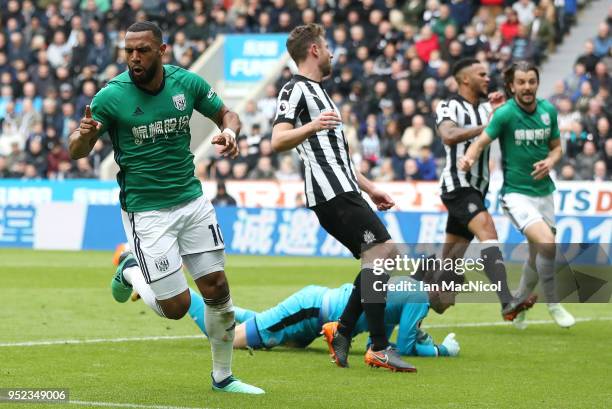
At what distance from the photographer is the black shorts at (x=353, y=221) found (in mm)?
8719

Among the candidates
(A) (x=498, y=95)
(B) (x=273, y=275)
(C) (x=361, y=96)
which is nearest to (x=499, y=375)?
(A) (x=498, y=95)

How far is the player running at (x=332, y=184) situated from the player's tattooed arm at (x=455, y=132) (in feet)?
8.06

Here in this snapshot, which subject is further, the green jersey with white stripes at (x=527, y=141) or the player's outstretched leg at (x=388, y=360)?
the green jersey with white stripes at (x=527, y=141)

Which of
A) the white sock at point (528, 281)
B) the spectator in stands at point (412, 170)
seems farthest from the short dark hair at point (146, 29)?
the spectator in stands at point (412, 170)

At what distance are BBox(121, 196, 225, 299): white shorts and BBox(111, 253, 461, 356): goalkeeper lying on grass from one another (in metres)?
1.38

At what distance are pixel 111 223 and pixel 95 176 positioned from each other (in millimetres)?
4704

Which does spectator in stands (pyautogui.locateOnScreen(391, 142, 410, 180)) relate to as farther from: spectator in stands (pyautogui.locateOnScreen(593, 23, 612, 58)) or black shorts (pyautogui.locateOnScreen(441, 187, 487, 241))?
black shorts (pyautogui.locateOnScreen(441, 187, 487, 241))

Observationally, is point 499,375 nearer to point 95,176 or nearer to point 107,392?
point 107,392

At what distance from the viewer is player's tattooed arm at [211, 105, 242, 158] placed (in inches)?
299

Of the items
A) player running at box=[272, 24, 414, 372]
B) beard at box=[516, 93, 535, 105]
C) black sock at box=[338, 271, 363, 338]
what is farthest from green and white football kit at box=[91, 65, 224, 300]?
beard at box=[516, 93, 535, 105]

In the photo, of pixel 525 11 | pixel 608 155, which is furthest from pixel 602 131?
pixel 525 11

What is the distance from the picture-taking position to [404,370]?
8781 millimetres

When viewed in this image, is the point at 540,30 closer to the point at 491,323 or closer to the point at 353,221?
the point at 491,323

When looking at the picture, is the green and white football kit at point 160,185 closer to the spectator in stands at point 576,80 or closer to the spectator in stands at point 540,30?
the spectator in stands at point 576,80
